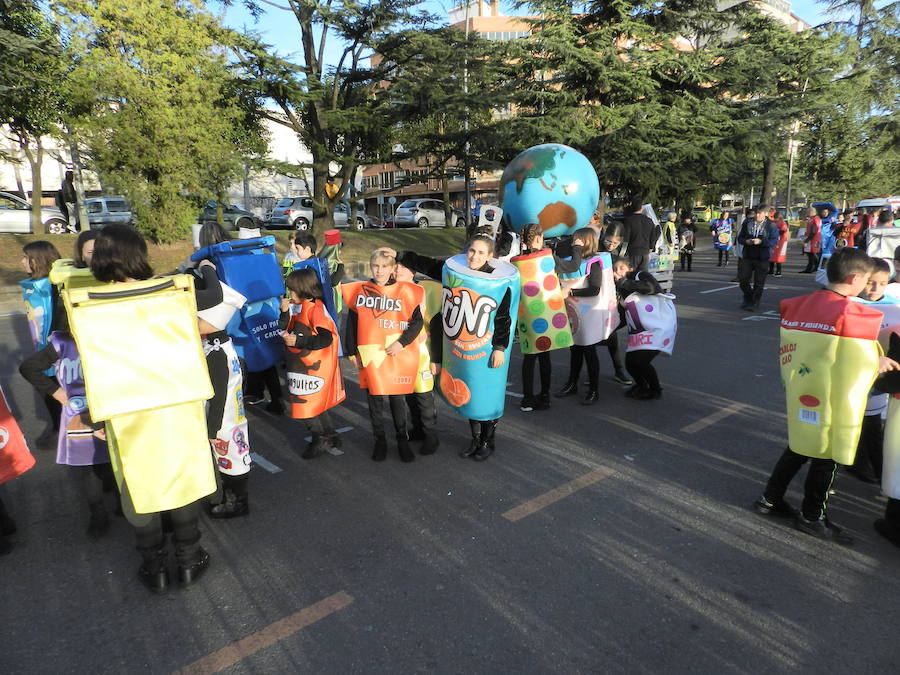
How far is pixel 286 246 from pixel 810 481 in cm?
1689

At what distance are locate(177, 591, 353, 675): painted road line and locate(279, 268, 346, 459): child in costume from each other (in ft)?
5.36

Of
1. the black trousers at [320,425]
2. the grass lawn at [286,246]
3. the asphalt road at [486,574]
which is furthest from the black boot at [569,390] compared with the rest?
the grass lawn at [286,246]

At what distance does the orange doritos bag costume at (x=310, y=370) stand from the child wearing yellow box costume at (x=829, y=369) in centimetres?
285

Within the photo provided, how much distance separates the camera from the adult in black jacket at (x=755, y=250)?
9.27 meters

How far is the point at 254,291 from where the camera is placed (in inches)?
199

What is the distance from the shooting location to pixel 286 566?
309cm

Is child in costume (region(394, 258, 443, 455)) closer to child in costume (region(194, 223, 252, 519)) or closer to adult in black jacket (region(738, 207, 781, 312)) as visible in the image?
child in costume (region(194, 223, 252, 519))

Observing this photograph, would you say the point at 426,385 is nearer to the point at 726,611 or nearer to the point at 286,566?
the point at 286,566

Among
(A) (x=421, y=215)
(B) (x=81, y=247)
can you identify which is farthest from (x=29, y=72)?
(A) (x=421, y=215)

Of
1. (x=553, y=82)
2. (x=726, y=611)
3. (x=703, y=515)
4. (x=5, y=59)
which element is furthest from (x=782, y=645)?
(x=553, y=82)

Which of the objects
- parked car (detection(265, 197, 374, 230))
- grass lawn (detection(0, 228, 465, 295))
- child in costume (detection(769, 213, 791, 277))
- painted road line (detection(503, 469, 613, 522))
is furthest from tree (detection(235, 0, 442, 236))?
painted road line (detection(503, 469, 613, 522))

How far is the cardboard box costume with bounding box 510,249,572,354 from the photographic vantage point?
193 inches

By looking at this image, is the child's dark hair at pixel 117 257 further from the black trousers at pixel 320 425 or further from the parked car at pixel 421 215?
the parked car at pixel 421 215

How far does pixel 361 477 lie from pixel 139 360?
6.45 ft
